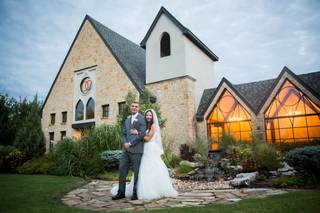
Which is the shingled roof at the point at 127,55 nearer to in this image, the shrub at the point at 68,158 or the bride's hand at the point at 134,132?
the shrub at the point at 68,158

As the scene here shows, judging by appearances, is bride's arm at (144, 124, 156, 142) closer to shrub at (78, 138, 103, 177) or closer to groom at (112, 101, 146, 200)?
groom at (112, 101, 146, 200)

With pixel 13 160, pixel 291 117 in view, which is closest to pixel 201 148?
pixel 291 117

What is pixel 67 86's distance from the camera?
20859 millimetres

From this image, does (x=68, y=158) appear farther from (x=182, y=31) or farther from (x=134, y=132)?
(x=182, y=31)

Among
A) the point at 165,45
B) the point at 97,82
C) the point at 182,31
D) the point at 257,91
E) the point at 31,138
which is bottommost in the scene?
the point at 31,138

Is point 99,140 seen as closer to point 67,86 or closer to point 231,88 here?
point 231,88

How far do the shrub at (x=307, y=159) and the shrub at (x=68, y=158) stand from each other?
8.07 metres

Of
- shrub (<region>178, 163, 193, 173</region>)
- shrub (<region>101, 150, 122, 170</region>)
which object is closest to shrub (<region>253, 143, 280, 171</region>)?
shrub (<region>178, 163, 193, 173</region>)

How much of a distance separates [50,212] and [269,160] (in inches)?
289

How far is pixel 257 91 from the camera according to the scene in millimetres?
15477

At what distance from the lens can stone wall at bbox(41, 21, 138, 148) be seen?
17.6 meters

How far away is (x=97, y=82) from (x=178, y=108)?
7.18 meters

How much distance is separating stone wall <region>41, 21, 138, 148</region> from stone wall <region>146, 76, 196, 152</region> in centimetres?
230

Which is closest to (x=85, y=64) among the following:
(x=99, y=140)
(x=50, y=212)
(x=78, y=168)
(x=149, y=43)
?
(x=149, y=43)
